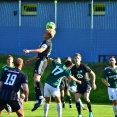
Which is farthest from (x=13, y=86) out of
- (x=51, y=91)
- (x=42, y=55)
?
(x=42, y=55)

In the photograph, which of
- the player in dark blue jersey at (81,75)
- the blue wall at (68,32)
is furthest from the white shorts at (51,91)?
the blue wall at (68,32)

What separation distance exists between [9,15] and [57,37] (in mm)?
3530

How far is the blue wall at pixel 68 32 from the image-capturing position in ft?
110

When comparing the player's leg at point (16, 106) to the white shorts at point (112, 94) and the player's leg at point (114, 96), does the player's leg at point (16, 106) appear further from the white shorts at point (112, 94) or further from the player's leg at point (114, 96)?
the white shorts at point (112, 94)

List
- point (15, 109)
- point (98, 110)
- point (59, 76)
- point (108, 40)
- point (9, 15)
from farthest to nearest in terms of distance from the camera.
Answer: point (9, 15), point (108, 40), point (98, 110), point (59, 76), point (15, 109)

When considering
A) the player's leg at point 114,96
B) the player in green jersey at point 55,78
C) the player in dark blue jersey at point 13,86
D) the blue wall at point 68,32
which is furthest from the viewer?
the blue wall at point 68,32

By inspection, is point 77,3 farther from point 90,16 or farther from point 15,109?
point 15,109

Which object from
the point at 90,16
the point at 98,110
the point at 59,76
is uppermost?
the point at 90,16

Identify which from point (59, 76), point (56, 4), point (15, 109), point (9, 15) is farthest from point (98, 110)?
point (9, 15)

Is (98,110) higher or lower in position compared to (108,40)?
lower

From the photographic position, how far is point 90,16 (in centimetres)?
3497

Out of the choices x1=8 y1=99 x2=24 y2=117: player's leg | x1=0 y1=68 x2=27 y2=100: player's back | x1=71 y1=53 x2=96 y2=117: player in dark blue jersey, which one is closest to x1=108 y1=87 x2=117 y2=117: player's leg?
x1=71 y1=53 x2=96 y2=117: player in dark blue jersey

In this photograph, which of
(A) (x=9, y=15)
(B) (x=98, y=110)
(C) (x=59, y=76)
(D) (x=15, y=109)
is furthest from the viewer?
(A) (x=9, y=15)

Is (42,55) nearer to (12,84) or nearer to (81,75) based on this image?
(81,75)
